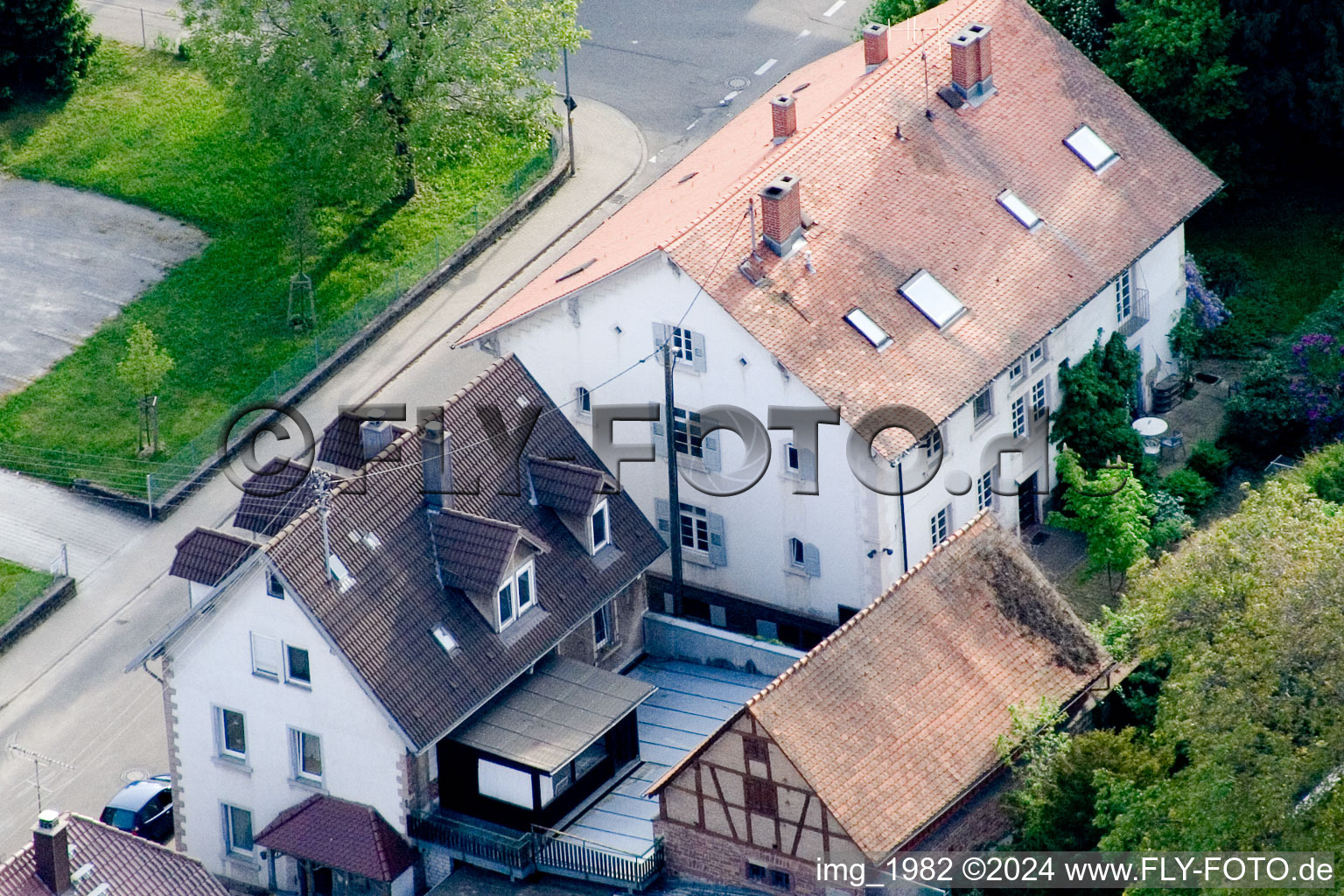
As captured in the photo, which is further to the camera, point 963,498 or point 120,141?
point 120,141

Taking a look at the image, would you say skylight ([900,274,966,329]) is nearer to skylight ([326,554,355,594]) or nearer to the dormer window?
the dormer window

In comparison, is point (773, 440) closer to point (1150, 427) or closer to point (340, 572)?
point (340, 572)

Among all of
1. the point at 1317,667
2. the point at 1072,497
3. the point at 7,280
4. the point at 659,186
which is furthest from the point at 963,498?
the point at 7,280

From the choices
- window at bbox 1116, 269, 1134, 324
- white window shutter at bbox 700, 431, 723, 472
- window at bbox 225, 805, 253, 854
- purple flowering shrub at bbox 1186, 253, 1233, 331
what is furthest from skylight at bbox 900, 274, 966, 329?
window at bbox 225, 805, 253, 854

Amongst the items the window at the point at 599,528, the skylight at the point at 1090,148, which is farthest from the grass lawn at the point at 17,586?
the skylight at the point at 1090,148

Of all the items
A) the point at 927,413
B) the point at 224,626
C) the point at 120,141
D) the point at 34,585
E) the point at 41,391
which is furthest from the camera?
the point at 120,141

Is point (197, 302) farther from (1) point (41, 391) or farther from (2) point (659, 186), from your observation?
(2) point (659, 186)
